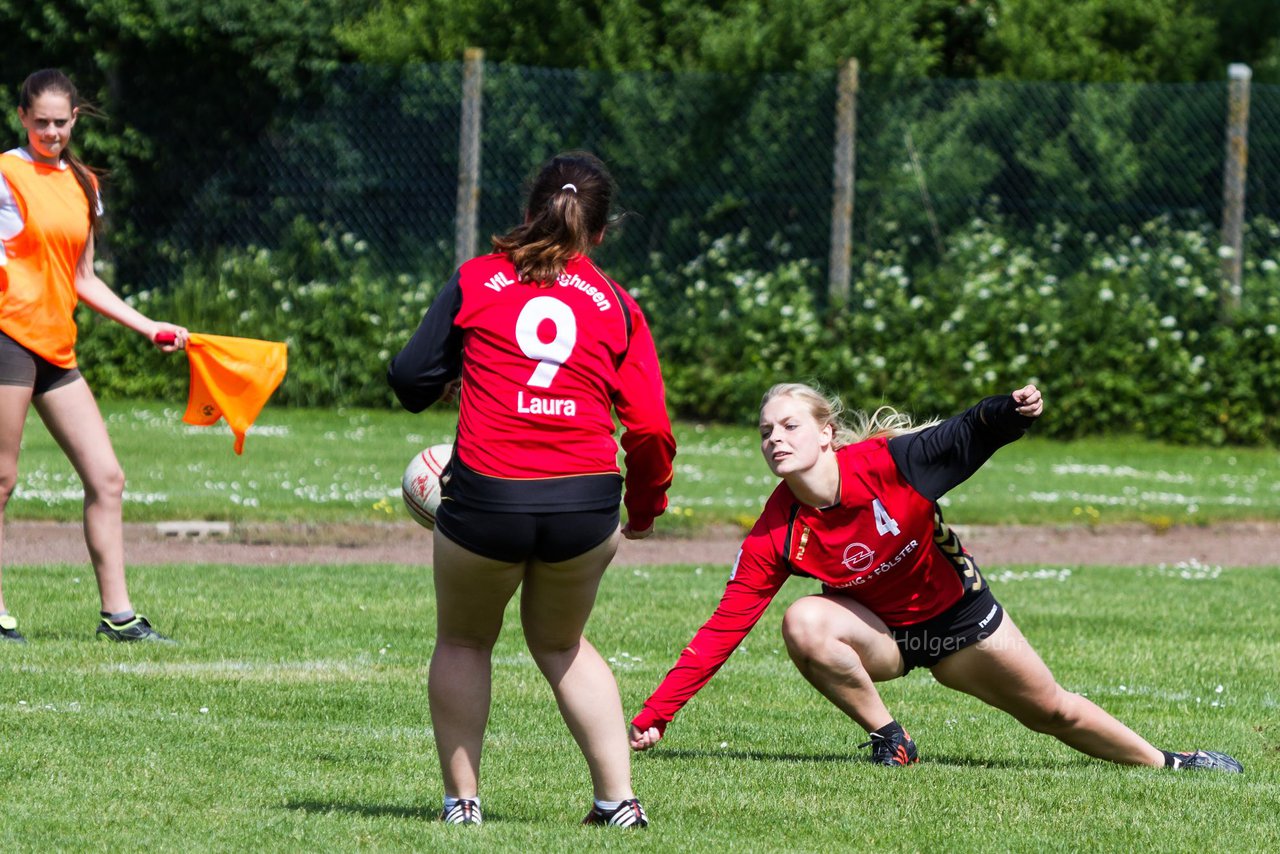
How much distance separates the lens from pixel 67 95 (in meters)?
6.81

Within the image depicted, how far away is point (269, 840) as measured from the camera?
428 centimetres

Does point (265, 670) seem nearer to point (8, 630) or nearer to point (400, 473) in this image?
point (8, 630)

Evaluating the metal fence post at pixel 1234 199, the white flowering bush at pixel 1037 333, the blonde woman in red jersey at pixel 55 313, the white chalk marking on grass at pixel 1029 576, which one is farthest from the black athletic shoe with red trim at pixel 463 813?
the metal fence post at pixel 1234 199

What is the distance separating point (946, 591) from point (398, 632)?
2.88 meters

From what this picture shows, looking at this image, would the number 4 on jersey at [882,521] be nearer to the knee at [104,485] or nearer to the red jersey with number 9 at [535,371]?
the red jersey with number 9 at [535,371]

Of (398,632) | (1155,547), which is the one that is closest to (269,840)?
(398,632)

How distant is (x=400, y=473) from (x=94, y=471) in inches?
234

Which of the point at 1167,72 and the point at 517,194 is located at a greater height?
the point at 1167,72

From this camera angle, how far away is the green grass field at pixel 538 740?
4539mm

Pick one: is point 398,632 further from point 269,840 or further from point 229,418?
point 269,840

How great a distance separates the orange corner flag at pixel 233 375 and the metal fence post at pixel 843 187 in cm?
1014

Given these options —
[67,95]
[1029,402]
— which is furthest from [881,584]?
[67,95]

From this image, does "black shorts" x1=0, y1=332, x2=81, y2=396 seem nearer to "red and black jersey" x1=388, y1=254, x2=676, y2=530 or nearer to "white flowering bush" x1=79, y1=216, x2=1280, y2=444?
"red and black jersey" x1=388, y1=254, x2=676, y2=530

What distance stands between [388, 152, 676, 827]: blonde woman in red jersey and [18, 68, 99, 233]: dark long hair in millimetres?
3007
